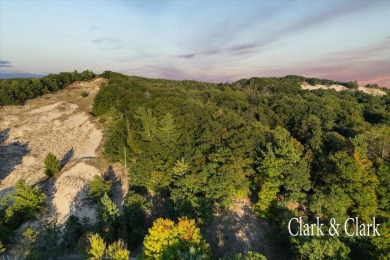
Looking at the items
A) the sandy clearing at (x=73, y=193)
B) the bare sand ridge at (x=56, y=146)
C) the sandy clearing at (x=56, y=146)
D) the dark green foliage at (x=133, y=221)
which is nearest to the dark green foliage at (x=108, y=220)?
the dark green foliage at (x=133, y=221)

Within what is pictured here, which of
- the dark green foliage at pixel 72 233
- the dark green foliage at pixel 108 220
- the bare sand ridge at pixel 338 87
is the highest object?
the bare sand ridge at pixel 338 87

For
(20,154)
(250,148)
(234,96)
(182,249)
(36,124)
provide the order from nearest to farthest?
(182,249), (250,148), (20,154), (36,124), (234,96)

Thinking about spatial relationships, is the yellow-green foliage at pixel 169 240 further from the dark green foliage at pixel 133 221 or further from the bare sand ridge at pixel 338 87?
the bare sand ridge at pixel 338 87

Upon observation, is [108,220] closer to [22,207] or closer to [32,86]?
[22,207]

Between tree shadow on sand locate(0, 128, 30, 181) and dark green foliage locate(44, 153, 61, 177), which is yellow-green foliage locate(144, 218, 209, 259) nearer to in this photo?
dark green foliage locate(44, 153, 61, 177)

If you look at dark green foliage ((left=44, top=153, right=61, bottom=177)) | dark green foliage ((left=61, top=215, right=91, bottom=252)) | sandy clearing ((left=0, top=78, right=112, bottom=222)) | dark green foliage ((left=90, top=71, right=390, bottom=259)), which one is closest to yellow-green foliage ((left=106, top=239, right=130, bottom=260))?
dark green foliage ((left=90, top=71, right=390, bottom=259))

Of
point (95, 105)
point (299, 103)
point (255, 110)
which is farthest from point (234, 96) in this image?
point (95, 105)

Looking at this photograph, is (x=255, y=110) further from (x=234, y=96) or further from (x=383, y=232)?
(x=383, y=232)
